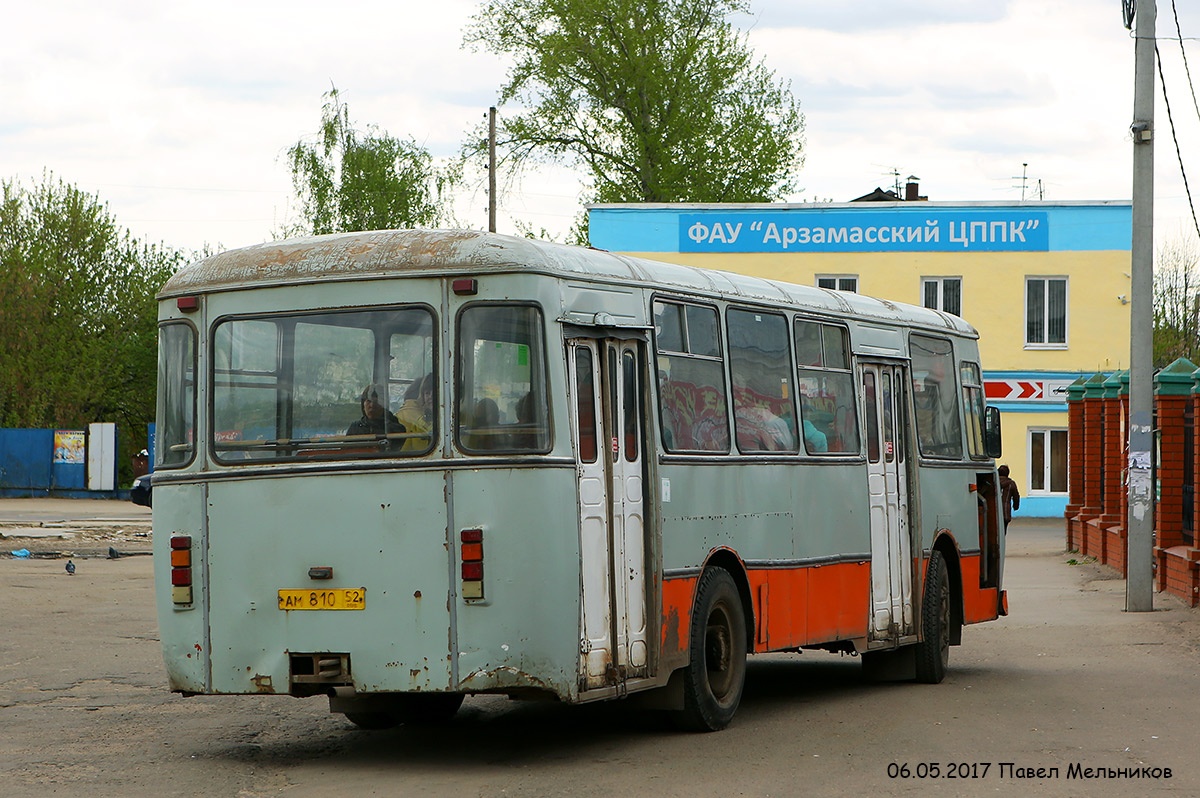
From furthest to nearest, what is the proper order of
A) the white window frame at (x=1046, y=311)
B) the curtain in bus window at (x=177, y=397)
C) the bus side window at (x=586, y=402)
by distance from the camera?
the white window frame at (x=1046, y=311) < the curtain in bus window at (x=177, y=397) < the bus side window at (x=586, y=402)

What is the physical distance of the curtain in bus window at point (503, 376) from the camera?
28.1ft

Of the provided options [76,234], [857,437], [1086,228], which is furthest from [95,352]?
[857,437]

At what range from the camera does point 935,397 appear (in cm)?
1399

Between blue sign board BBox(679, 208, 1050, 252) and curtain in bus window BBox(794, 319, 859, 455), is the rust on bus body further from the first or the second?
blue sign board BBox(679, 208, 1050, 252)

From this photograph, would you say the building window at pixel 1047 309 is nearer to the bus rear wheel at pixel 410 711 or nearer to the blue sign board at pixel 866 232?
the blue sign board at pixel 866 232

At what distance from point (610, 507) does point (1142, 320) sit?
38.8 feet

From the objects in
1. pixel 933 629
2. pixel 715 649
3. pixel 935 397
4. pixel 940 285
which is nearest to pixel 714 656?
pixel 715 649

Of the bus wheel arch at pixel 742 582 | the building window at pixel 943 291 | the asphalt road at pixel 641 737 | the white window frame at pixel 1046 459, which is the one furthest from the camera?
the building window at pixel 943 291

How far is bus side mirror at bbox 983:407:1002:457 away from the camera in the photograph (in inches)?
575

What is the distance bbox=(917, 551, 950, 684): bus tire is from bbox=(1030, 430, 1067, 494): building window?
2888 cm

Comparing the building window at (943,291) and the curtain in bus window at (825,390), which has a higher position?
the building window at (943,291)

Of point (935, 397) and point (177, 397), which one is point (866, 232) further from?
point (177, 397)

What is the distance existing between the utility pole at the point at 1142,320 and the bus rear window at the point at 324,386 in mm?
12563

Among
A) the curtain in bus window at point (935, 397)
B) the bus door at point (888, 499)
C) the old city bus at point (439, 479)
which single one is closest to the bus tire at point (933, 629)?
the bus door at point (888, 499)
